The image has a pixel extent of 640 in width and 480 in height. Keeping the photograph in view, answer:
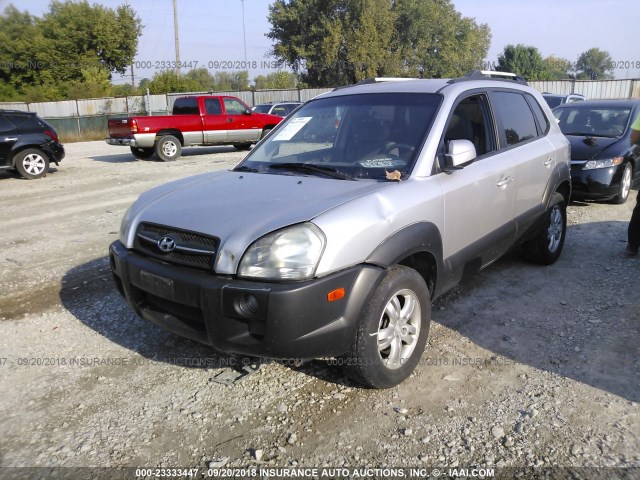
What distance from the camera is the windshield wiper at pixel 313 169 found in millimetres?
3469

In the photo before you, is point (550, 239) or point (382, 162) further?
point (550, 239)

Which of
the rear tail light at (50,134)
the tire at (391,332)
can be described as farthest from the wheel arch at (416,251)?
the rear tail light at (50,134)

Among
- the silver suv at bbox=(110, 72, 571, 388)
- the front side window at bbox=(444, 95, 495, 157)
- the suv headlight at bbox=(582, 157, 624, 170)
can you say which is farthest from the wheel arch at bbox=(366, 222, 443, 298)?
the suv headlight at bbox=(582, 157, 624, 170)

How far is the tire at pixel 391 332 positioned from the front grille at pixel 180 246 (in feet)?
3.03

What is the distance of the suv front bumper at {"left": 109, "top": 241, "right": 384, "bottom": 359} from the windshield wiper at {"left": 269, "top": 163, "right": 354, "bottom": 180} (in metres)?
0.85

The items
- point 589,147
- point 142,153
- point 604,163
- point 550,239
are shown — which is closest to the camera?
point 550,239

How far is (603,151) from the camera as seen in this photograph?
7.86m

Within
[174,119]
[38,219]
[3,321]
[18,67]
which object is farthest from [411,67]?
[3,321]

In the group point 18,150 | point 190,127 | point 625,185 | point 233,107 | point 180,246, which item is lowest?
point 625,185

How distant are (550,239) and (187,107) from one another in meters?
13.6

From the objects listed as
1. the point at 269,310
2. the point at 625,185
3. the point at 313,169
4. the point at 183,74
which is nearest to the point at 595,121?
the point at 625,185

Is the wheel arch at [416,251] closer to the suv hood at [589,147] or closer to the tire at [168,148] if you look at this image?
the suv hood at [589,147]

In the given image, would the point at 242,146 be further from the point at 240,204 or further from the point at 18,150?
the point at 240,204

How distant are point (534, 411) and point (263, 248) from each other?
1.82m
